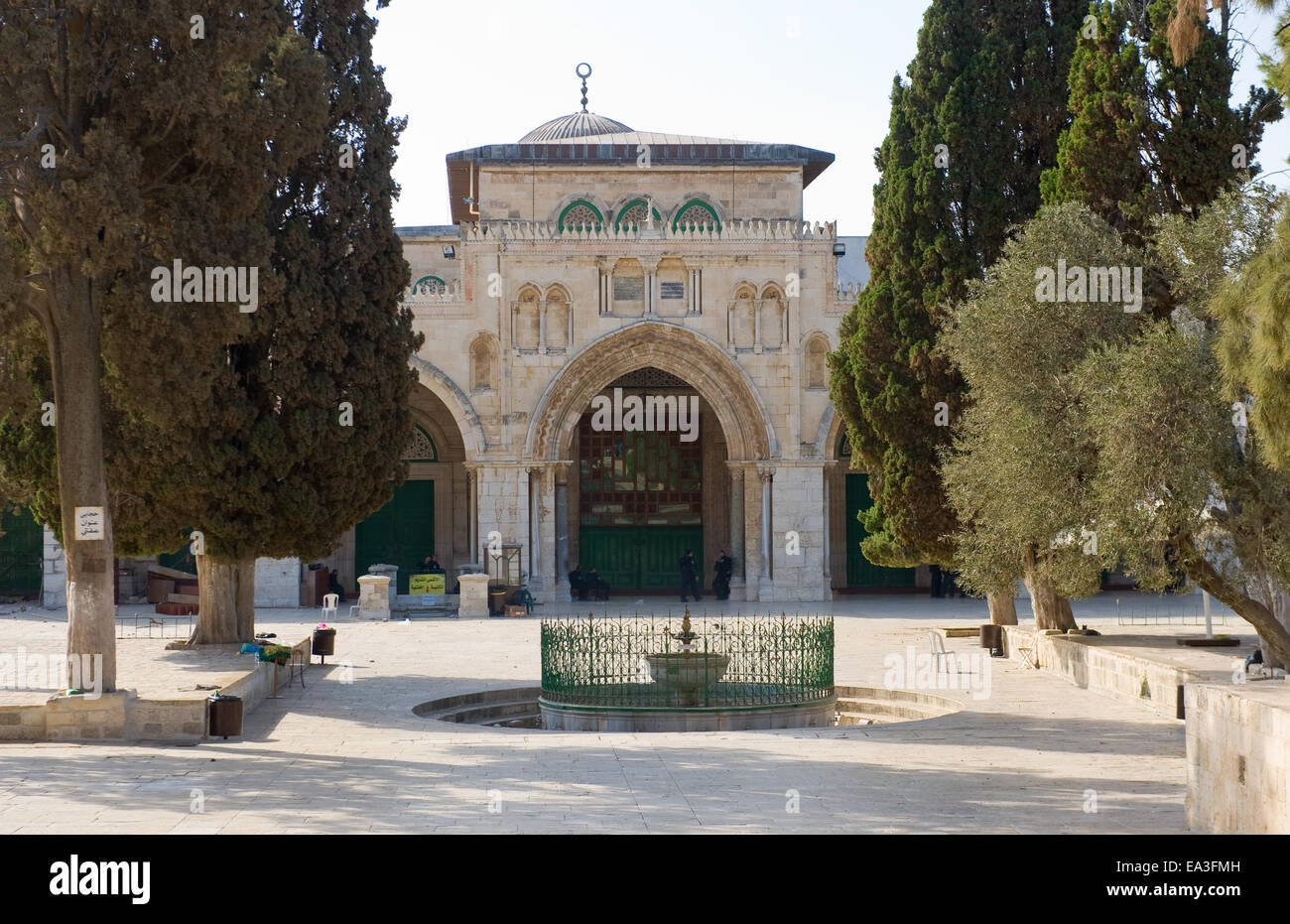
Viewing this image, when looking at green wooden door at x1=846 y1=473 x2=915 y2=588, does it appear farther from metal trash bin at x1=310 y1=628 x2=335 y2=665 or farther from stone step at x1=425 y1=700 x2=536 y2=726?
stone step at x1=425 y1=700 x2=536 y2=726

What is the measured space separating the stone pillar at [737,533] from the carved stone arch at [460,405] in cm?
514

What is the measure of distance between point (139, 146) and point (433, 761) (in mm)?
5889

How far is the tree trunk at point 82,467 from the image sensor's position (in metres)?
11.3

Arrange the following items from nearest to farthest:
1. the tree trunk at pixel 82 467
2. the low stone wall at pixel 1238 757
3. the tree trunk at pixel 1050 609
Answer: the low stone wall at pixel 1238 757 → the tree trunk at pixel 82 467 → the tree trunk at pixel 1050 609

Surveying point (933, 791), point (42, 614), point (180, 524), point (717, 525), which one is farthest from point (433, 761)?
point (717, 525)

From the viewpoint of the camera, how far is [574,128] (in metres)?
32.8

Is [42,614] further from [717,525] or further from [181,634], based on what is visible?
[717,525]

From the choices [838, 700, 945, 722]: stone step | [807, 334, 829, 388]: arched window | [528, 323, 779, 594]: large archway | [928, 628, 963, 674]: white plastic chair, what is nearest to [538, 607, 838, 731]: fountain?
[838, 700, 945, 722]: stone step

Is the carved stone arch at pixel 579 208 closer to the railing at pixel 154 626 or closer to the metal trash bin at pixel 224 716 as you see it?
the railing at pixel 154 626

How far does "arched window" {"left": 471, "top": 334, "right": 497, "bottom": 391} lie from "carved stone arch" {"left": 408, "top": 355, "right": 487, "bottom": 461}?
1.25ft

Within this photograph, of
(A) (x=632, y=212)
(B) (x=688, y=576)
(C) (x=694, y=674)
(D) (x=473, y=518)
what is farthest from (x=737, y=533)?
(C) (x=694, y=674)

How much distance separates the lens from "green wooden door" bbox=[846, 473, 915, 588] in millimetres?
30109

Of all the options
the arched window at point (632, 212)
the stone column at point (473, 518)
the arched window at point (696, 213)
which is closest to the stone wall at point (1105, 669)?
the stone column at point (473, 518)

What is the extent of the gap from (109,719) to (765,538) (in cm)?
1677
